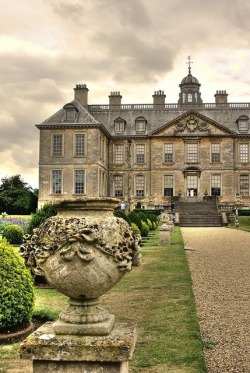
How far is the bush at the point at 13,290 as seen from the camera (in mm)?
5582

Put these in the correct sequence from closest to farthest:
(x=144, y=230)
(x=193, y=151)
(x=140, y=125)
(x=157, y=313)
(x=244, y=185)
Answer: (x=157, y=313) → (x=144, y=230) → (x=244, y=185) → (x=193, y=151) → (x=140, y=125)

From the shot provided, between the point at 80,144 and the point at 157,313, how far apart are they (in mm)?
34662

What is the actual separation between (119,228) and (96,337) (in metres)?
0.74

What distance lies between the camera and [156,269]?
37.4ft

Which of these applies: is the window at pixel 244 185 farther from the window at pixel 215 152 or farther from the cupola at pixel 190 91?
the cupola at pixel 190 91

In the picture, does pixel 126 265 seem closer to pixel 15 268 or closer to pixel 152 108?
pixel 15 268

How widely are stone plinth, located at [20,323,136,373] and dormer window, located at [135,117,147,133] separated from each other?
4227cm

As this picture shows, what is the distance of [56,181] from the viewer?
41375 millimetres

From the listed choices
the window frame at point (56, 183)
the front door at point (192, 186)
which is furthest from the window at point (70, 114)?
the front door at point (192, 186)

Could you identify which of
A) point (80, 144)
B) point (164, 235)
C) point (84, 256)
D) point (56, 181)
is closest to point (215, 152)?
point (80, 144)

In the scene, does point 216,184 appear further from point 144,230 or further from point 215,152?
point 144,230

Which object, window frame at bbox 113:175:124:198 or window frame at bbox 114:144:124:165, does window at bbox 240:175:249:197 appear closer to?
window frame at bbox 113:175:124:198

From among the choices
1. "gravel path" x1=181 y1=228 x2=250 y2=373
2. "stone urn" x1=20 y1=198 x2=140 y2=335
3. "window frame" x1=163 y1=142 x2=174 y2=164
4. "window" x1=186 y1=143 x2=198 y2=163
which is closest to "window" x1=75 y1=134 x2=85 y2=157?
"window frame" x1=163 y1=142 x2=174 y2=164

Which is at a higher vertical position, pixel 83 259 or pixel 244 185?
pixel 244 185
